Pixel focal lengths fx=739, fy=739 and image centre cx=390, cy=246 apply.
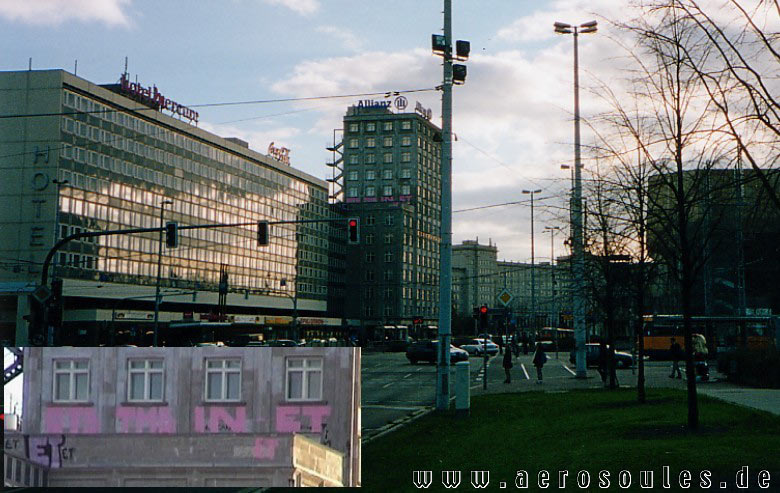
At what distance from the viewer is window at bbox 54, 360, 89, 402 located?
9026 millimetres

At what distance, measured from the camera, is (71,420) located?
364 inches

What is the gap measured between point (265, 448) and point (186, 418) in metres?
1.07

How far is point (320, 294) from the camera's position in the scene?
13225 centimetres

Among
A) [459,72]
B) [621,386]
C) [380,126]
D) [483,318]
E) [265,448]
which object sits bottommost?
[621,386]

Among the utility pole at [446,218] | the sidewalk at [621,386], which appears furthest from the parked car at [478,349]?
the utility pole at [446,218]

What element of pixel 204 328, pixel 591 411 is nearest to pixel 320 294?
pixel 204 328

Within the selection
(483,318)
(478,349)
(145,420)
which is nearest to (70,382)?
(145,420)

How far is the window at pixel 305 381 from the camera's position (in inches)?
341

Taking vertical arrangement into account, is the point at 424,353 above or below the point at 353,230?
below

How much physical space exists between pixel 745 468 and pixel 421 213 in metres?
144

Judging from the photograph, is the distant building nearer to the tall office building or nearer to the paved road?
the paved road

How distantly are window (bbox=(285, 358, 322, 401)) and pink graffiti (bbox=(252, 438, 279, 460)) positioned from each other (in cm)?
87

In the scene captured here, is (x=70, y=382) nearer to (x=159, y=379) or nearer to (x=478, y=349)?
(x=159, y=379)

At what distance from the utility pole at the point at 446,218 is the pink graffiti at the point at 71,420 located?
15539 millimetres
